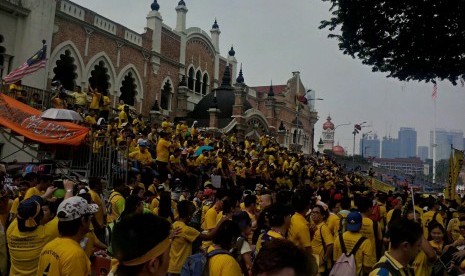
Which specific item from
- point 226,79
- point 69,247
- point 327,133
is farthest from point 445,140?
point 69,247

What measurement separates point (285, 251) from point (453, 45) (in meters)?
9.86

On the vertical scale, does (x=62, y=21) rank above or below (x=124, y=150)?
above

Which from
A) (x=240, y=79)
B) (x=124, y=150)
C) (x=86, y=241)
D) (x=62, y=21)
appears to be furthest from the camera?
(x=240, y=79)

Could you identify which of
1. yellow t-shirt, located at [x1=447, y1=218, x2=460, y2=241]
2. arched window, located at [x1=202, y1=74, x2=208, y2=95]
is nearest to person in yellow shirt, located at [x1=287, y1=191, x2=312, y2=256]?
yellow t-shirt, located at [x1=447, y1=218, x2=460, y2=241]

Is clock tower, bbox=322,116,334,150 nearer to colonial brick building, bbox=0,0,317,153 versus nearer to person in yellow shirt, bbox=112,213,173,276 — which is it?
colonial brick building, bbox=0,0,317,153

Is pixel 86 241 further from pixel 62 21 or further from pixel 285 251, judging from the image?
pixel 62 21

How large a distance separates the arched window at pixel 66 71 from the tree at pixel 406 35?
16.5 metres

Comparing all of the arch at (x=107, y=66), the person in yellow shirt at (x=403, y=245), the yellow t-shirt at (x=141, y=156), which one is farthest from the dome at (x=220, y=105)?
the person in yellow shirt at (x=403, y=245)

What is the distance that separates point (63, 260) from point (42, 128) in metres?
7.94

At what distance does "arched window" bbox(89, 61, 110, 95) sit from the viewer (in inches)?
1000

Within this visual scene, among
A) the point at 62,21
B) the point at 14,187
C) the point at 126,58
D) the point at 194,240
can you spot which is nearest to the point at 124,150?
the point at 14,187

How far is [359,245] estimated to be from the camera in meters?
5.56

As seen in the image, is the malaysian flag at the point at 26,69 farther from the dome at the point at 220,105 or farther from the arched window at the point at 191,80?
the arched window at the point at 191,80

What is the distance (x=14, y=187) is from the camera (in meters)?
9.36
